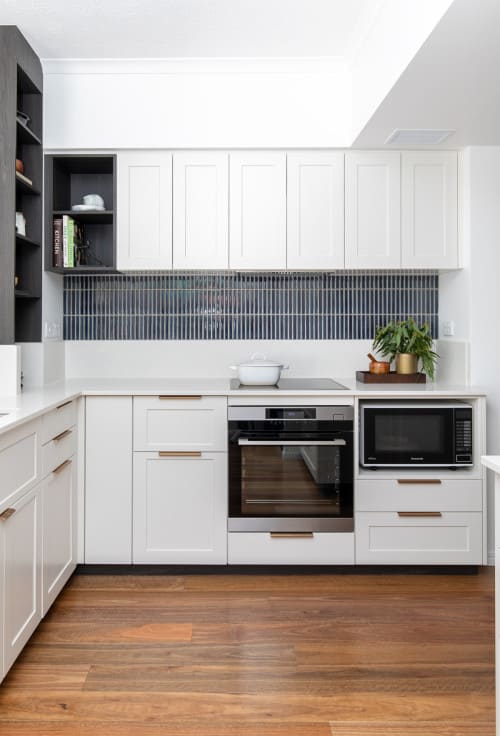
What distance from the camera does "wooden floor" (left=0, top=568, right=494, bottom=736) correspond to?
190 centimetres

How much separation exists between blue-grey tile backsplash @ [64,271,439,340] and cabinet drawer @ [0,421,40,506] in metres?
1.45

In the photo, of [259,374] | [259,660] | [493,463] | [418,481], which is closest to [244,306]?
[259,374]

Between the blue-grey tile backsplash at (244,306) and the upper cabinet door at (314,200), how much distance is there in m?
0.38

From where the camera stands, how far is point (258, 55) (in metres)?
3.21

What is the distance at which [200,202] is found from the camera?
131 inches

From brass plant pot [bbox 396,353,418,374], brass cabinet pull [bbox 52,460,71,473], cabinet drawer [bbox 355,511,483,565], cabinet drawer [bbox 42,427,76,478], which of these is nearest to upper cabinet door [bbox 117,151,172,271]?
cabinet drawer [bbox 42,427,76,478]

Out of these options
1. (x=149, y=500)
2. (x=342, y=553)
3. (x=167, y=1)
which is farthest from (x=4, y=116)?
(x=342, y=553)

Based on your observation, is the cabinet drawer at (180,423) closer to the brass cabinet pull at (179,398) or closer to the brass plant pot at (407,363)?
the brass cabinet pull at (179,398)

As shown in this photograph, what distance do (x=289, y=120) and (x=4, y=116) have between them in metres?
1.41

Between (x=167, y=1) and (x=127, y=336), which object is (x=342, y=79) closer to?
(x=167, y=1)

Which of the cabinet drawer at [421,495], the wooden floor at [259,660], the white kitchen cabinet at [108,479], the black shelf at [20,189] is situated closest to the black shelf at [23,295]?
the black shelf at [20,189]

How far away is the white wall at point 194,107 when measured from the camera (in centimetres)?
329

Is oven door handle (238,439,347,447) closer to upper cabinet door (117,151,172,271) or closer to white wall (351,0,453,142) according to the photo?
upper cabinet door (117,151,172,271)

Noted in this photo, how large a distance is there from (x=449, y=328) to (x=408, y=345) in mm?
329
